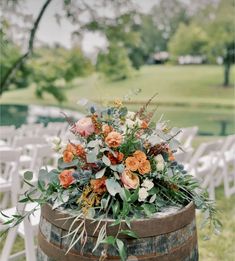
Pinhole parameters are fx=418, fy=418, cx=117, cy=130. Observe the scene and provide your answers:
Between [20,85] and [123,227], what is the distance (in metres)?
15.0

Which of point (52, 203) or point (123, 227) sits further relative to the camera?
point (52, 203)

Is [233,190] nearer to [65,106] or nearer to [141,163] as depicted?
[141,163]

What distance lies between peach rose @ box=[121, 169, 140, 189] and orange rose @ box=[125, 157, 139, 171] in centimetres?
2

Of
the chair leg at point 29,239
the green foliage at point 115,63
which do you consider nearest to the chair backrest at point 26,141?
the chair leg at point 29,239

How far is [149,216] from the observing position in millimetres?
1581

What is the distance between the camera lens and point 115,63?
43.3 ft

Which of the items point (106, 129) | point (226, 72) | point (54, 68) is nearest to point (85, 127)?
point (106, 129)

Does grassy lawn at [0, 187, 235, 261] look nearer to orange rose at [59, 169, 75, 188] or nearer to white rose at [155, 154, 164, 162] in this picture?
orange rose at [59, 169, 75, 188]

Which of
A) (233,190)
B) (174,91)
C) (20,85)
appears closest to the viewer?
(233,190)

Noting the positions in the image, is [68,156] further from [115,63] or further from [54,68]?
[54,68]

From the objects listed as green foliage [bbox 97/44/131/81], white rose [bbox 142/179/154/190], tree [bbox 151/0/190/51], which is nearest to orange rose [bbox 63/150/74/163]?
white rose [bbox 142/179/154/190]

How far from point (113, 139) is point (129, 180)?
0.56 feet

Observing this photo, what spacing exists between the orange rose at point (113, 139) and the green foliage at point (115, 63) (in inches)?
365

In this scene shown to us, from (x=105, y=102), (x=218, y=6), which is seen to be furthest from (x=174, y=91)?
(x=105, y=102)
